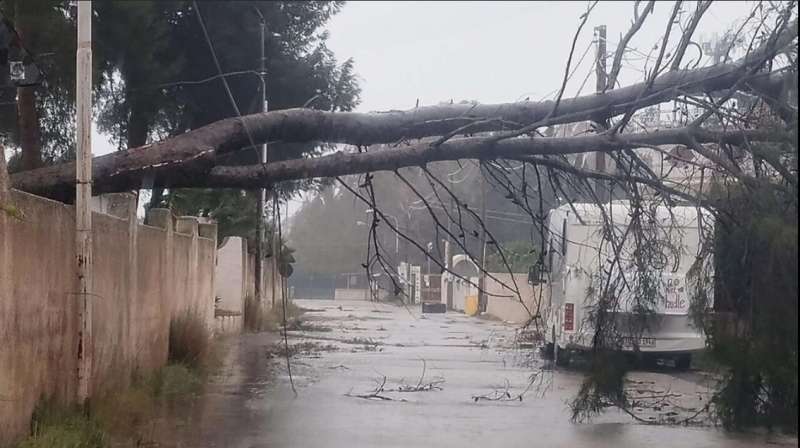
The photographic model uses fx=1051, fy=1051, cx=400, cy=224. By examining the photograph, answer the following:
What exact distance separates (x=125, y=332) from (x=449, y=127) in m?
4.55

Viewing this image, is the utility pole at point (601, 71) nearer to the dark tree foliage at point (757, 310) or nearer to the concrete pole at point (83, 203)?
the dark tree foliage at point (757, 310)

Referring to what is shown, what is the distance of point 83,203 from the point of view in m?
9.55

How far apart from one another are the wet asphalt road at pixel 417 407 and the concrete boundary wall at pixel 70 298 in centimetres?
107

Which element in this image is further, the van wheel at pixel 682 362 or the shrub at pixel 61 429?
the van wheel at pixel 682 362

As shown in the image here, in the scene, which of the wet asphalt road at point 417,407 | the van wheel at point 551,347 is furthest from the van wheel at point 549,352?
the wet asphalt road at point 417,407

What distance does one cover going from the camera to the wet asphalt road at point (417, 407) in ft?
33.1

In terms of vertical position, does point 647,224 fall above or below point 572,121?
below

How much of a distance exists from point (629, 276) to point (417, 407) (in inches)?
157

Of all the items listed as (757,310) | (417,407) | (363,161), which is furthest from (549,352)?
(757,310)

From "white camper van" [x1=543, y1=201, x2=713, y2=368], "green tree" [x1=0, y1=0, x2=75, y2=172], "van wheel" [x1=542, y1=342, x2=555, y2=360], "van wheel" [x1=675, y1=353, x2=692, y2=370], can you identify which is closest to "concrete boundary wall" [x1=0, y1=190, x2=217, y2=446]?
"green tree" [x1=0, y1=0, x2=75, y2=172]

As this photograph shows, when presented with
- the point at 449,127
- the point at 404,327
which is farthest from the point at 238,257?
the point at 449,127

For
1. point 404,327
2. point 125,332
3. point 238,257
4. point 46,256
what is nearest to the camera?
point 46,256

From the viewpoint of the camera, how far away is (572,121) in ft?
32.0

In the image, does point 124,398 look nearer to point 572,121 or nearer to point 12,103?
point 12,103
